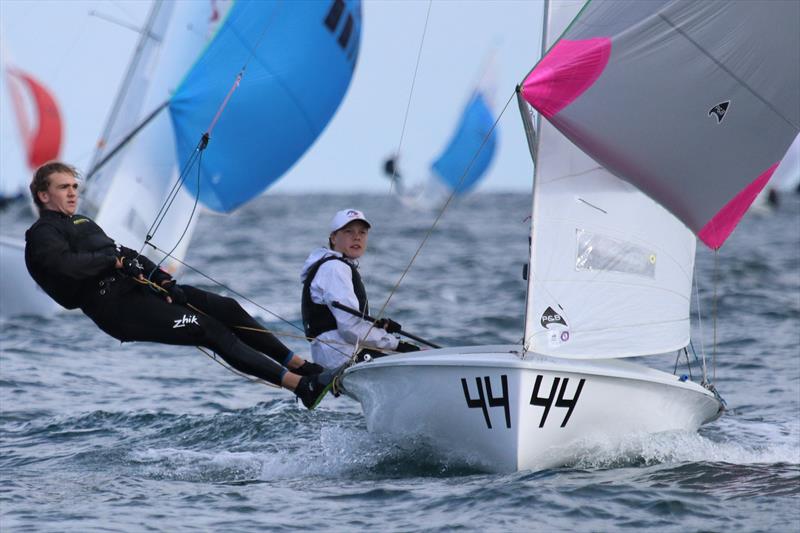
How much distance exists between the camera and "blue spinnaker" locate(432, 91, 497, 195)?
36.1 m

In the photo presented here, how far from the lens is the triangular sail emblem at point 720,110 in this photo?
515 centimetres

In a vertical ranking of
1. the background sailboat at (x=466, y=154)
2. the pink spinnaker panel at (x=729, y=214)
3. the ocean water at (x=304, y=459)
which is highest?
the background sailboat at (x=466, y=154)

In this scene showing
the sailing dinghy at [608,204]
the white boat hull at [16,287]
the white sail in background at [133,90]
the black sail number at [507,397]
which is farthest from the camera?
the white sail in background at [133,90]

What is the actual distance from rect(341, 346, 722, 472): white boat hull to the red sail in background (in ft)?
35.5

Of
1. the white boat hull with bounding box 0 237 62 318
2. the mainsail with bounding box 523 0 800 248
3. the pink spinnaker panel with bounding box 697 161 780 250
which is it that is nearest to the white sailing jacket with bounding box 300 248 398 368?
the mainsail with bounding box 523 0 800 248

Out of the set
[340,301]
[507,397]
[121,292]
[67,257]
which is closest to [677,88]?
[507,397]

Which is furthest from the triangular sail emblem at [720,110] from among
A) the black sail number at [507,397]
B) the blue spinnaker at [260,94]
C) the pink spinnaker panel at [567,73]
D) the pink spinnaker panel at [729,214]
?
the blue spinnaker at [260,94]

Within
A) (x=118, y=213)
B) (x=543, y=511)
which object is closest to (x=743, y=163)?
(x=543, y=511)

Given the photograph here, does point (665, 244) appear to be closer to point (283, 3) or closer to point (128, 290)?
point (128, 290)

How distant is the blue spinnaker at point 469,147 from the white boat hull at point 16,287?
77.5 ft

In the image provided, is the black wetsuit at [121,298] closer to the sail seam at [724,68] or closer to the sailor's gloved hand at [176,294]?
the sailor's gloved hand at [176,294]

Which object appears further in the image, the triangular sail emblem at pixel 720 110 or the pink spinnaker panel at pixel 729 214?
the pink spinnaker panel at pixel 729 214

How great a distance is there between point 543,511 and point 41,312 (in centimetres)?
803

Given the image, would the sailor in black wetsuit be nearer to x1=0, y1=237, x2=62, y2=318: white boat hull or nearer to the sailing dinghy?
the sailing dinghy
